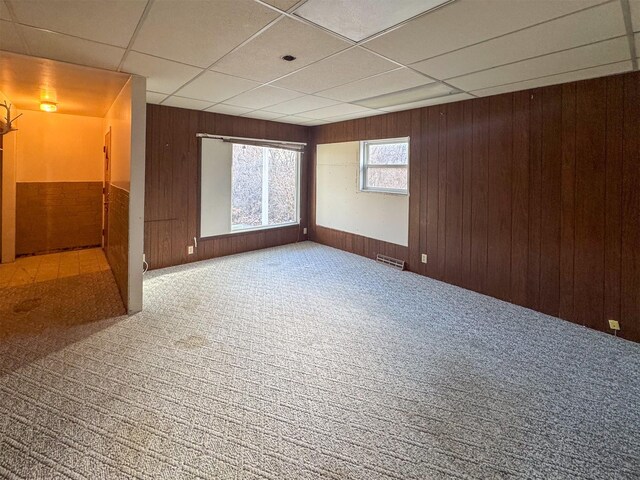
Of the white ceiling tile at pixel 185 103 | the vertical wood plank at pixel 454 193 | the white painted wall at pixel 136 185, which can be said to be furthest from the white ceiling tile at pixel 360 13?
the white ceiling tile at pixel 185 103

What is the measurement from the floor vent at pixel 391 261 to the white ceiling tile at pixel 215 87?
318 centimetres

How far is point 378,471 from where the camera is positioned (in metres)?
1.67

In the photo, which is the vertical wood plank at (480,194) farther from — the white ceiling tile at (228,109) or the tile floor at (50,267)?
the tile floor at (50,267)

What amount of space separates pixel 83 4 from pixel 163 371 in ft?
7.62

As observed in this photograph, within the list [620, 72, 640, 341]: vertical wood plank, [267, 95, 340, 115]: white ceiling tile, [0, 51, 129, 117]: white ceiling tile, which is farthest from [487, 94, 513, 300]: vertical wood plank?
[0, 51, 129, 117]: white ceiling tile

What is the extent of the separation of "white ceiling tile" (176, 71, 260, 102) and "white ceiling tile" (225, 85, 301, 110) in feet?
0.43

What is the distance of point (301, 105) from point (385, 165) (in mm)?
1671

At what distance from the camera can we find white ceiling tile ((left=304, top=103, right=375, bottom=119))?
5.08 metres

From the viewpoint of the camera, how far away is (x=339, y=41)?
2604mm

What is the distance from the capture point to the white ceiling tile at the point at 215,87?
366 cm

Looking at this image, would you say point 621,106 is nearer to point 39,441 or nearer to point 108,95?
point 39,441

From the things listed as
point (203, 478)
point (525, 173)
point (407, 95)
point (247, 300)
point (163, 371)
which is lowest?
point (203, 478)

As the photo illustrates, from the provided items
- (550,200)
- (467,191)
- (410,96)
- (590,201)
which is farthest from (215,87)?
(590,201)

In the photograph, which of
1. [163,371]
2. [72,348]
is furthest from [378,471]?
[72,348]
